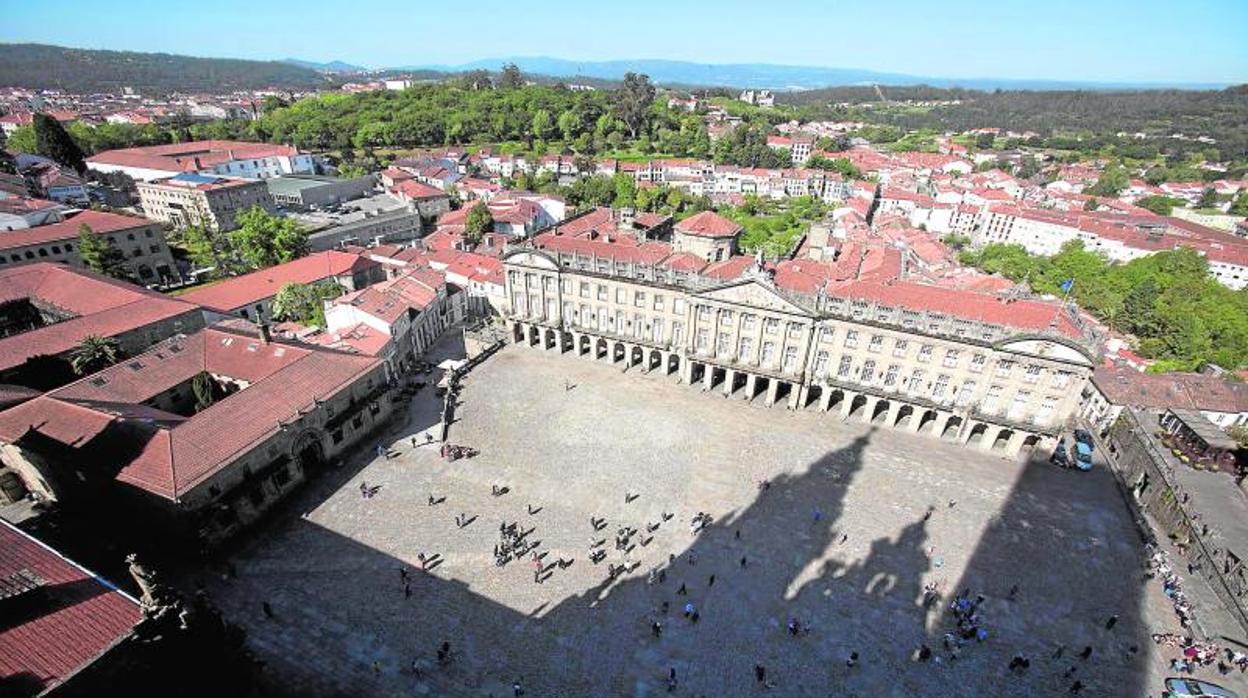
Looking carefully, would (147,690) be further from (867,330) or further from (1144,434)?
(1144,434)

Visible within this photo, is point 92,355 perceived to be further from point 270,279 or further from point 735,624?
point 735,624

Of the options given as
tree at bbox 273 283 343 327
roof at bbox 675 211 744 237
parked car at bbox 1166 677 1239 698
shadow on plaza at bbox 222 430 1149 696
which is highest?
roof at bbox 675 211 744 237

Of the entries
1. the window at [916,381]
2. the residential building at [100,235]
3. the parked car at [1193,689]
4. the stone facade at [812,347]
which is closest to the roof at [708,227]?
the stone facade at [812,347]

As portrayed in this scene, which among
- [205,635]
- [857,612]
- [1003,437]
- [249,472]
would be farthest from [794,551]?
[249,472]

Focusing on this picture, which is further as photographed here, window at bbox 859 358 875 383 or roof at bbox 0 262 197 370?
window at bbox 859 358 875 383

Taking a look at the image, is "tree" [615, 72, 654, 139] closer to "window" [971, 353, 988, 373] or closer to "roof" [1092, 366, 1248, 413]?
"roof" [1092, 366, 1248, 413]

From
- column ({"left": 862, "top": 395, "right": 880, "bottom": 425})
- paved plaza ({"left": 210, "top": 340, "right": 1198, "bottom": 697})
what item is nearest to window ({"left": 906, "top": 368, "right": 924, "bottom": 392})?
column ({"left": 862, "top": 395, "right": 880, "bottom": 425})

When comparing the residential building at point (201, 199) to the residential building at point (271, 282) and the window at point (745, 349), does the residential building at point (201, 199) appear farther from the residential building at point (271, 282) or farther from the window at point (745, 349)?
the window at point (745, 349)
